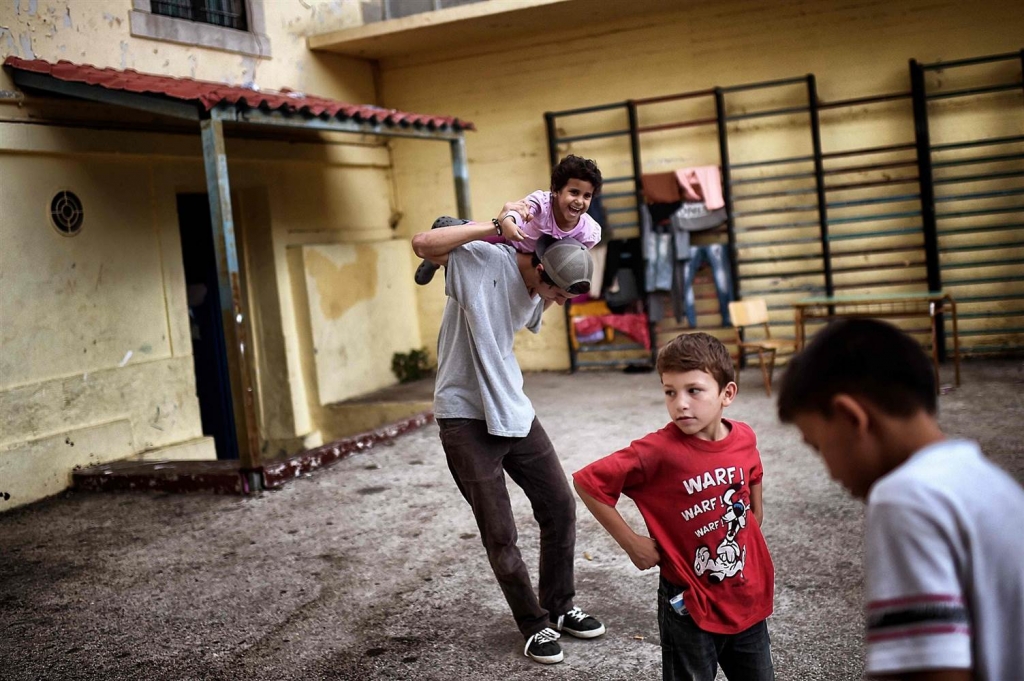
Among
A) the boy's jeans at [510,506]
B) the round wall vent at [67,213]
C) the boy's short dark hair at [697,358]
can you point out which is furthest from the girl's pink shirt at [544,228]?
the round wall vent at [67,213]

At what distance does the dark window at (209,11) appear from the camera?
8.85 metres

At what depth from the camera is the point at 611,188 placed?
11273mm

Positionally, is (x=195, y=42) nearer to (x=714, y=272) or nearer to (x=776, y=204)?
(x=714, y=272)

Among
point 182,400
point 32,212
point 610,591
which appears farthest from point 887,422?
point 182,400

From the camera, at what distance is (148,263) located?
8438mm

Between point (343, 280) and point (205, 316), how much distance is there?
5.41ft

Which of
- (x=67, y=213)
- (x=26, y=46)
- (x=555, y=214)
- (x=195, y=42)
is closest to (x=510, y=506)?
(x=555, y=214)

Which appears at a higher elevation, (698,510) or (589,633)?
(698,510)

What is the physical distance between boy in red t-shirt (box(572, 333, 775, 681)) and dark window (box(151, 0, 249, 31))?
25.4 ft

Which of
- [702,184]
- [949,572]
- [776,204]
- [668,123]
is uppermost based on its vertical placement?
[668,123]

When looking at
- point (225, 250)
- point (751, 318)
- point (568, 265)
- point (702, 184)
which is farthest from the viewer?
point (702, 184)

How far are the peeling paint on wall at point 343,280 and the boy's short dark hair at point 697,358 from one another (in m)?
8.03

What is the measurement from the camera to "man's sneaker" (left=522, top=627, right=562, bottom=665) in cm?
372

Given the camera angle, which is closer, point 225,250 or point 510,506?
point 510,506
